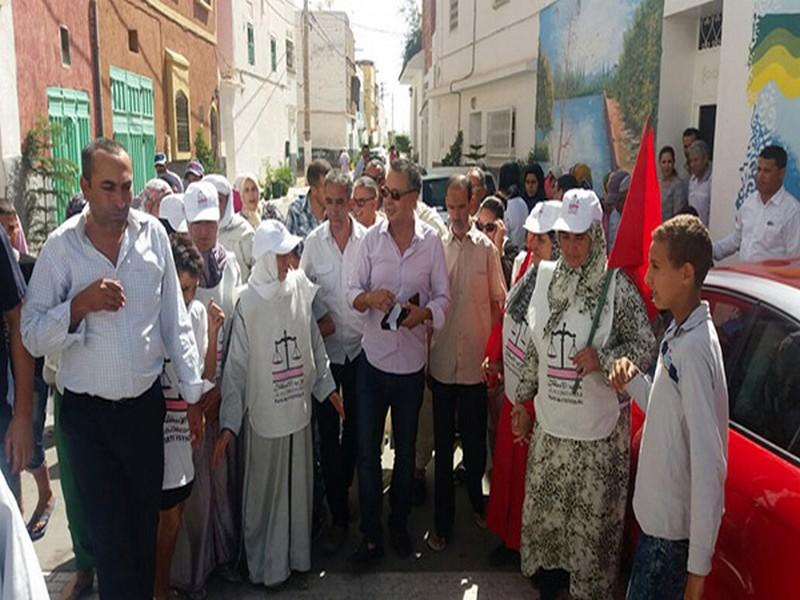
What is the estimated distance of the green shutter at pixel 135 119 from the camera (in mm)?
12133

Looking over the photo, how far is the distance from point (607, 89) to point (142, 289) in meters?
8.51

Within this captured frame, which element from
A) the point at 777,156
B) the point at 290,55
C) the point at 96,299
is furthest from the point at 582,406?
the point at 290,55

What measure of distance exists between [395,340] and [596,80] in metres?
7.85

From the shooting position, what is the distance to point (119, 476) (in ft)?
9.74

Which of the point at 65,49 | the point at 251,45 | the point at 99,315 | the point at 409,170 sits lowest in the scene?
the point at 99,315

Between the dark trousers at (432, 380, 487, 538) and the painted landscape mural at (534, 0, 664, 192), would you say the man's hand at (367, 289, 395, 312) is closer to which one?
the dark trousers at (432, 380, 487, 538)

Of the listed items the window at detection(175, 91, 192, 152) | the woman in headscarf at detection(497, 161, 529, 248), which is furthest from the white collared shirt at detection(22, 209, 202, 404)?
the window at detection(175, 91, 192, 152)

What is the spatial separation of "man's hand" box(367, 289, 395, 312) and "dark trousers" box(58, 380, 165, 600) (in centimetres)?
113

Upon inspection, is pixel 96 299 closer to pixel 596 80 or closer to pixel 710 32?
pixel 710 32

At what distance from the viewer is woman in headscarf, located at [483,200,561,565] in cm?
369

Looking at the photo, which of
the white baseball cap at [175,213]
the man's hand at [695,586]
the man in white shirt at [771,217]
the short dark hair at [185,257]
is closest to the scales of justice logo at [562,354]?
the man's hand at [695,586]

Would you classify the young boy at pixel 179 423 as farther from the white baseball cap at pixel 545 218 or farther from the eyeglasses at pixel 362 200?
the white baseball cap at pixel 545 218

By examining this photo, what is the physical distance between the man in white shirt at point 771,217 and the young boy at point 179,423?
158 inches

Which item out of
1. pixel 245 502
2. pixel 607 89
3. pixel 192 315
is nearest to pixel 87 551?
pixel 245 502
